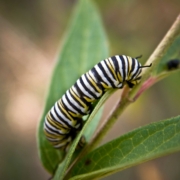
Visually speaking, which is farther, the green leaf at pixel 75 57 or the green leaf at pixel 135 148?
the green leaf at pixel 75 57

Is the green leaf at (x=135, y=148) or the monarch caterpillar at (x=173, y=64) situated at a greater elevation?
the green leaf at (x=135, y=148)

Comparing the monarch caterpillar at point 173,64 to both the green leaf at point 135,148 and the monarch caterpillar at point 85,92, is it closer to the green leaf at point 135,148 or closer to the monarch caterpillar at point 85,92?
the monarch caterpillar at point 85,92

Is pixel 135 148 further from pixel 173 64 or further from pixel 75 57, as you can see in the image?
pixel 75 57

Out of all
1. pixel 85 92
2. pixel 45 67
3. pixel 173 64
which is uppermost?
pixel 85 92

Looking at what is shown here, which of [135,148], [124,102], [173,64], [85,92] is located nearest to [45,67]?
[85,92]

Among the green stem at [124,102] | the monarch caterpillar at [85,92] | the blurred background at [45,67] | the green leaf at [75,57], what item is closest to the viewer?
the green stem at [124,102]

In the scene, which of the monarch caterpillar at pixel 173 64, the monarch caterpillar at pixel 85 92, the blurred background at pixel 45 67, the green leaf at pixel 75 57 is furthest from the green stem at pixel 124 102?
the blurred background at pixel 45 67
